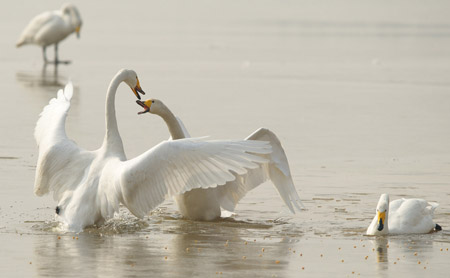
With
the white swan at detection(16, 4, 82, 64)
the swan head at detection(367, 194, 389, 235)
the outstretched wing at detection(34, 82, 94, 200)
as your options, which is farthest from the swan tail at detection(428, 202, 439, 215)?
the white swan at detection(16, 4, 82, 64)

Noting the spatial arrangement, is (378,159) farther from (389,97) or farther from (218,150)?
(389,97)

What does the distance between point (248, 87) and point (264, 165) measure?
12.2 metres

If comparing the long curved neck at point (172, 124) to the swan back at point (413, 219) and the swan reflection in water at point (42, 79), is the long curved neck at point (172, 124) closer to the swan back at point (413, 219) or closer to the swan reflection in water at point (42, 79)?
the swan back at point (413, 219)

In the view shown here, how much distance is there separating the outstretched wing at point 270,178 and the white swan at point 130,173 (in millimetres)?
609

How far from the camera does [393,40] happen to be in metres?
38.7

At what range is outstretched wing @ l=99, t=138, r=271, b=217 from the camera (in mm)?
9359

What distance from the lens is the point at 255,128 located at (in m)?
16.5

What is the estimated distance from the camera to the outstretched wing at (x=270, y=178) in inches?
410

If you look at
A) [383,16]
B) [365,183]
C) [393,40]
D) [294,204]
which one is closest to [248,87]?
[365,183]

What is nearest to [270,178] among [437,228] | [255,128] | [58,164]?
[437,228]

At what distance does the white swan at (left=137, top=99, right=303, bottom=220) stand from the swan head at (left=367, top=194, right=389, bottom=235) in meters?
1.11

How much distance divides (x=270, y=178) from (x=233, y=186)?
395 millimetres

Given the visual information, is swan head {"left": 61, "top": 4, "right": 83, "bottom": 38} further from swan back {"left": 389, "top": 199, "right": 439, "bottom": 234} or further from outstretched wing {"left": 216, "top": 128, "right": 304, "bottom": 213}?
swan back {"left": 389, "top": 199, "right": 439, "bottom": 234}

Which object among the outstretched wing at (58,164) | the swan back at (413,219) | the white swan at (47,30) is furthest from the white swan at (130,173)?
the white swan at (47,30)
